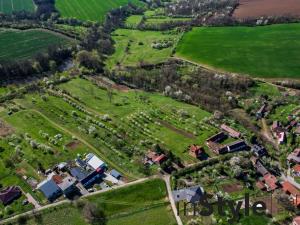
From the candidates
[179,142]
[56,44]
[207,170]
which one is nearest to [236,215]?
[207,170]

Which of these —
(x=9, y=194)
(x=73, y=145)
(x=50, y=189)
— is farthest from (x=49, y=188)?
(x=73, y=145)

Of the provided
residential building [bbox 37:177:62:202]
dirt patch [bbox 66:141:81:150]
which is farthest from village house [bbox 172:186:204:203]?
dirt patch [bbox 66:141:81:150]

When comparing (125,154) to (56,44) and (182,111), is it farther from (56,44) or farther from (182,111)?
(56,44)

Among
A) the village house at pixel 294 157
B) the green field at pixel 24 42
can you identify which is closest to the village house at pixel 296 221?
the village house at pixel 294 157

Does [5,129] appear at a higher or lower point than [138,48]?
lower

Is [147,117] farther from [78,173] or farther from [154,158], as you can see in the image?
[78,173]

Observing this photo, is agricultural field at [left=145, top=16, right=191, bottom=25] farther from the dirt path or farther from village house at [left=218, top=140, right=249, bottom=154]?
village house at [left=218, top=140, right=249, bottom=154]

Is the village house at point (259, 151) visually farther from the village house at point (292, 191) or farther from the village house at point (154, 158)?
the village house at point (154, 158)
